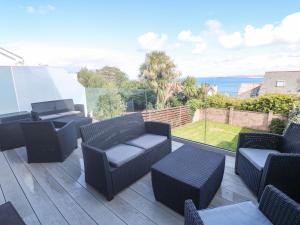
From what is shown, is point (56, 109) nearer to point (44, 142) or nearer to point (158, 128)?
point (44, 142)

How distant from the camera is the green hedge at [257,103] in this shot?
354 cm

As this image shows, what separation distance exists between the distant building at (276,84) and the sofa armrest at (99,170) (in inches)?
181

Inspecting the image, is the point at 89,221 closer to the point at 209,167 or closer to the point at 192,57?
the point at 209,167

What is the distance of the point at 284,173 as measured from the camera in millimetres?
1617

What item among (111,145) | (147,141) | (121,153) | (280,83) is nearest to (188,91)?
(280,83)

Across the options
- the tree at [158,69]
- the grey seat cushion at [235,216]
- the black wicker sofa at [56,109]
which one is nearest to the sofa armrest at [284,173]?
the grey seat cushion at [235,216]

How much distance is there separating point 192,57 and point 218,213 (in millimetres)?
8184

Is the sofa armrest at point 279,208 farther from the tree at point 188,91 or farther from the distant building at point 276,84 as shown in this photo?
the tree at point 188,91

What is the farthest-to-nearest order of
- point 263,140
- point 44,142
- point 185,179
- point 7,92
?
point 7,92, point 44,142, point 263,140, point 185,179

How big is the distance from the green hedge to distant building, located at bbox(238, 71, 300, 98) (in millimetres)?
273

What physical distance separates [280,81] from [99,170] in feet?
24.8

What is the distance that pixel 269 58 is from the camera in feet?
14.3

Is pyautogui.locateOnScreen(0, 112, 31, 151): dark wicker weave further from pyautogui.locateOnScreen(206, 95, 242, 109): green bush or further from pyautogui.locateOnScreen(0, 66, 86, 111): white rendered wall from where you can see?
pyautogui.locateOnScreen(206, 95, 242, 109): green bush

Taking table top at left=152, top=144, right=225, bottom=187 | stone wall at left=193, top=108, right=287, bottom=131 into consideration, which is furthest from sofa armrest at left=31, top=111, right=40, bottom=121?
stone wall at left=193, top=108, right=287, bottom=131
